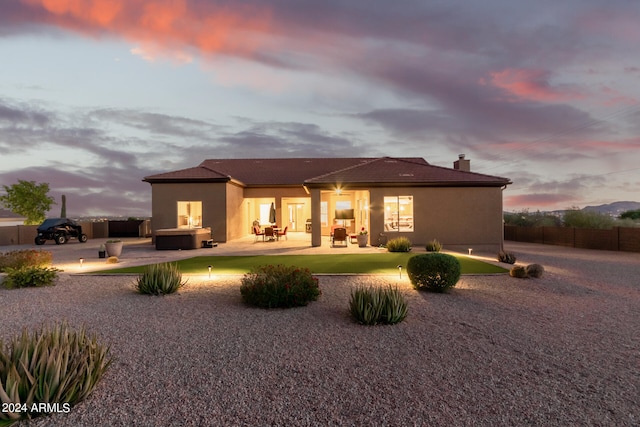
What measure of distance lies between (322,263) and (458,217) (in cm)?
806

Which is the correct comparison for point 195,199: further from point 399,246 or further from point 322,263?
point 399,246

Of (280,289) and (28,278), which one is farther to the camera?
(28,278)

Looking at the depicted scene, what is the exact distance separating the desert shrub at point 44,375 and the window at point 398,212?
46.6 ft

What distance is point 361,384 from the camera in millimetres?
3471

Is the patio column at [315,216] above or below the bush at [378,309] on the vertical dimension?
above

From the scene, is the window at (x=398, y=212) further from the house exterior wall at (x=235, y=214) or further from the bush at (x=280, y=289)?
the bush at (x=280, y=289)

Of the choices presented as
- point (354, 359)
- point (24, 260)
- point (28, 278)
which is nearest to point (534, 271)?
point (354, 359)

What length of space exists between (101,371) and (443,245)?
49.2 feet

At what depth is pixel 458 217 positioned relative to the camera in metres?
16.3

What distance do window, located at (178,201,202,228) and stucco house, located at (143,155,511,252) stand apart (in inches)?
2.1

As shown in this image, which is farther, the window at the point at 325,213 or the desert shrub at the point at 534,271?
the window at the point at 325,213

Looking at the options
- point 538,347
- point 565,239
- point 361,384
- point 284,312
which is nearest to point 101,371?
point 361,384

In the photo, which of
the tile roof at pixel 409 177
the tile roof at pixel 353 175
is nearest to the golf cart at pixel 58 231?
the tile roof at pixel 353 175

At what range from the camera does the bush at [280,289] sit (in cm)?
634
